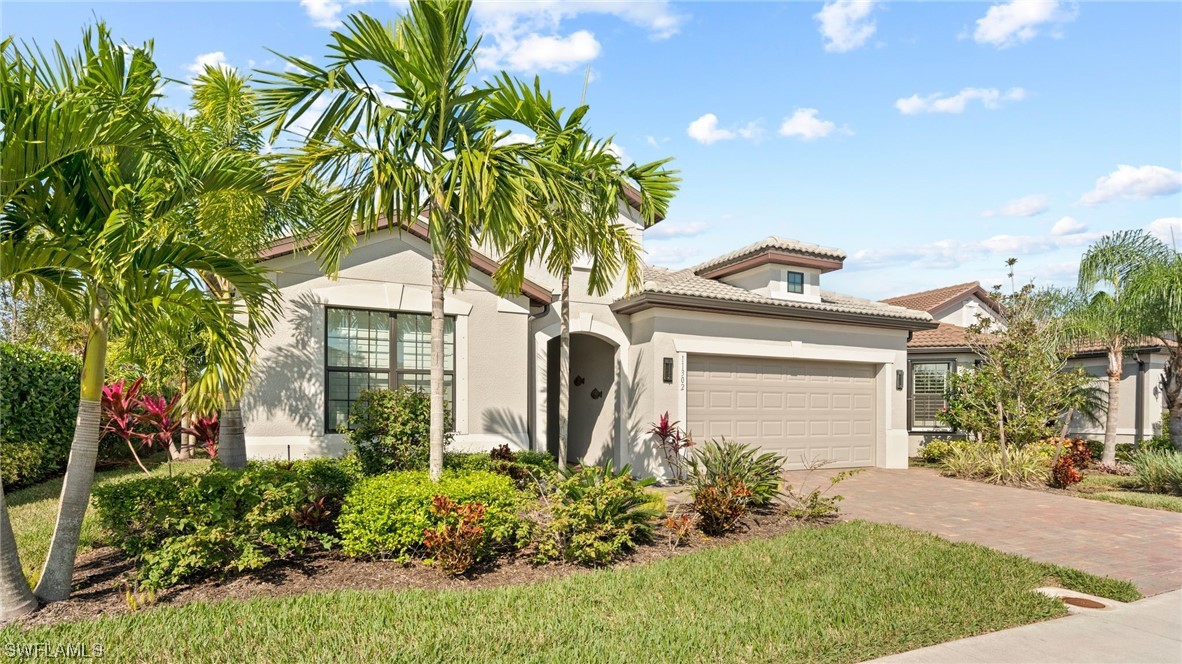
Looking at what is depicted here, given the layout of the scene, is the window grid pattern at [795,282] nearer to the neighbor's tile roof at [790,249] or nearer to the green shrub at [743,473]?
the neighbor's tile roof at [790,249]

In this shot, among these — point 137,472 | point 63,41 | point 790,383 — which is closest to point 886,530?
point 790,383

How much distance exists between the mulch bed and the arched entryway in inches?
275

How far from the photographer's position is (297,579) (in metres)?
6.14

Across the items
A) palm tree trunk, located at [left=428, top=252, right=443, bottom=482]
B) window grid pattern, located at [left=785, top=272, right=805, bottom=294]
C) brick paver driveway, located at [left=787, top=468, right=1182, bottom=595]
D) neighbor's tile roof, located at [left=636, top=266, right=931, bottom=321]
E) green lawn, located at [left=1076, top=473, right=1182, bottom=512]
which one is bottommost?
green lawn, located at [left=1076, top=473, right=1182, bottom=512]

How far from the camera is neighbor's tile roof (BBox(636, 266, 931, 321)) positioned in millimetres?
13330

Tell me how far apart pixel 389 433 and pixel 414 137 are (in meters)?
3.57

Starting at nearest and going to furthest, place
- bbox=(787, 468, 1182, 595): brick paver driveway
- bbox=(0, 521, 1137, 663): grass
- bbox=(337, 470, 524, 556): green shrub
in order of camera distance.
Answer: bbox=(0, 521, 1137, 663): grass < bbox=(337, 470, 524, 556): green shrub < bbox=(787, 468, 1182, 595): brick paver driveway

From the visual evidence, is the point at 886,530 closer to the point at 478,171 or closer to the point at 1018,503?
the point at 1018,503

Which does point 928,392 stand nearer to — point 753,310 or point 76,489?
point 753,310

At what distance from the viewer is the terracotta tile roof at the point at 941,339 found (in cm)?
1774

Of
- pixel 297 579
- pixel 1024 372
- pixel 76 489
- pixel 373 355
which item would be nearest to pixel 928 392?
pixel 1024 372

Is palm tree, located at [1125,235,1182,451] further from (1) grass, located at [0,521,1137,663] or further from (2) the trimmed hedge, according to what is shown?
(2) the trimmed hedge

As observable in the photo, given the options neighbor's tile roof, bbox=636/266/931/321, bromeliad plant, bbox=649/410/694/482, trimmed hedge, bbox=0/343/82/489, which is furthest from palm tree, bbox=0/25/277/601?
neighbor's tile roof, bbox=636/266/931/321

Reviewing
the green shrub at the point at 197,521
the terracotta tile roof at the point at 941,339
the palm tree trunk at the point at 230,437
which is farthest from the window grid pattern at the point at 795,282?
the green shrub at the point at 197,521
